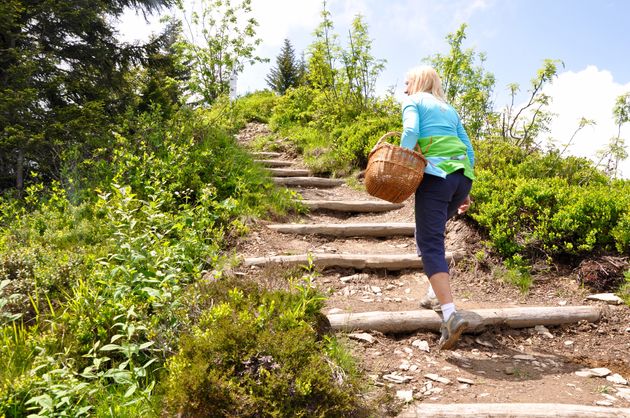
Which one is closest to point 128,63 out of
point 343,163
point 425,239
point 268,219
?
point 343,163

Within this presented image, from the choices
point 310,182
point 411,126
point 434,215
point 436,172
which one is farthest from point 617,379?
point 310,182

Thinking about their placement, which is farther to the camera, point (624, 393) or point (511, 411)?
point (624, 393)

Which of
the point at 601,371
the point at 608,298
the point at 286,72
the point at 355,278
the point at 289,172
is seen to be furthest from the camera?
the point at 286,72

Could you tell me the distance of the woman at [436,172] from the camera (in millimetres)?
3271

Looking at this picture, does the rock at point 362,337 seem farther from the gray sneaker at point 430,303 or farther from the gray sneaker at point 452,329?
the gray sneaker at point 430,303

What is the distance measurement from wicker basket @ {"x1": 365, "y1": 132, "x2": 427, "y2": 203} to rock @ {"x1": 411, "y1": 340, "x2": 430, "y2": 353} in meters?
1.12

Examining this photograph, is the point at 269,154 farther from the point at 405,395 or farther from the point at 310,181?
the point at 405,395

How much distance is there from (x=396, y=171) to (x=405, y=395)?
4.90ft

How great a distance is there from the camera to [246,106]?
14805mm

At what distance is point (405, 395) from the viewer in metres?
2.71

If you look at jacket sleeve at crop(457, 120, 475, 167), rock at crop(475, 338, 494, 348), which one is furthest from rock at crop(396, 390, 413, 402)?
jacket sleeve at crop(457, 120, 475, 167)

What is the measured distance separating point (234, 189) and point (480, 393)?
398cm

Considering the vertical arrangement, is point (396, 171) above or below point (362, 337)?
above

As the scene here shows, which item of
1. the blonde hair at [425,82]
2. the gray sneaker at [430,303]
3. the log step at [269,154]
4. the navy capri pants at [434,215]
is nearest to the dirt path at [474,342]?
the gray sneaker at [430,303]
